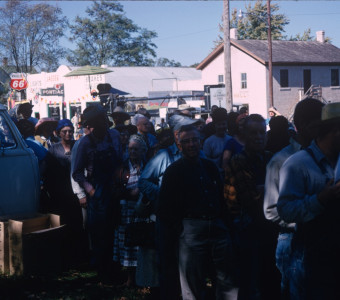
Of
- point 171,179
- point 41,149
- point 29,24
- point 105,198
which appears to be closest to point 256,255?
point 171,179

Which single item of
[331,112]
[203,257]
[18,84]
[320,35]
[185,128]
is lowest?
[203,257]

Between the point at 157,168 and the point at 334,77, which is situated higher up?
the point at 334,77

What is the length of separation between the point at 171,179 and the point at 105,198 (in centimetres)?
222

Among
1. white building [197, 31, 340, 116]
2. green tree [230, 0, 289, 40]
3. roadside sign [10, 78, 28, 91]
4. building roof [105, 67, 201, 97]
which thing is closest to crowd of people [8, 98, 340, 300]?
roadside sign [10, 78, 28, 91]

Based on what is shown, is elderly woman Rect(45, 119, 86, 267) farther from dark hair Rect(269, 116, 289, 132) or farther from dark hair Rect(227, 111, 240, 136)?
dark hair Rect(269, 116, 289, 132)

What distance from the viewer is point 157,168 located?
533 centimetres

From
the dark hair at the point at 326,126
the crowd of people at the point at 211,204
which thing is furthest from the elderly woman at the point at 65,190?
the dark hair at the point at 326,126

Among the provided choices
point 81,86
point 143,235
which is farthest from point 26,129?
point 81,86

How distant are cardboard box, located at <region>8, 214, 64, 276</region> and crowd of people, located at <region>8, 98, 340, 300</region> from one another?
0.45 m

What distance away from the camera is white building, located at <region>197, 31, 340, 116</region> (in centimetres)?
4228

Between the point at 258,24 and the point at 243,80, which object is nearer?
the point at 243,80

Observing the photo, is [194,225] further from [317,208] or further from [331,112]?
[331,112]

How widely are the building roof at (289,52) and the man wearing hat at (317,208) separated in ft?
127

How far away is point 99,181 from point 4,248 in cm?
138
